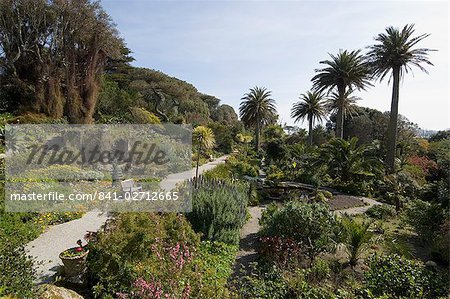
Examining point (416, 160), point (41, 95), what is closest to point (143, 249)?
point (41, 95)

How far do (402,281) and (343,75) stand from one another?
1936 cm

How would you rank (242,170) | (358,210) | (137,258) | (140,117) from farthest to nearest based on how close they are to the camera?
(140,117), (242,170), (358,210), (137,258)

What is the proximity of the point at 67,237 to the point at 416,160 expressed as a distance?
73.3 ft

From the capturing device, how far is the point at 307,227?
6.89 metres

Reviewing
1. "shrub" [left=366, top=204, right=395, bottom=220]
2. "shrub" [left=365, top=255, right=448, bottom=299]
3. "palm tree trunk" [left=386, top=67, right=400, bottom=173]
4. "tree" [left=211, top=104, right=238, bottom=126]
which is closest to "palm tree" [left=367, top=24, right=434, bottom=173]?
"palm tree trunk" [left=386, top=67, right=400, bottom=173]

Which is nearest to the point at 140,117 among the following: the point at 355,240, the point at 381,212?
the point at 381,212

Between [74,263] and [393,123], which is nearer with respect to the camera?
[74,263]

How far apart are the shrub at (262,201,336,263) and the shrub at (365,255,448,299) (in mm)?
1745

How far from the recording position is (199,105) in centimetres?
4338

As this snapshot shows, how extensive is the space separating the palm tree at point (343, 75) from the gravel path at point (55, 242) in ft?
59.4

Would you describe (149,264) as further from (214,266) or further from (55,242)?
(55,242)

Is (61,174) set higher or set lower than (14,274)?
higher

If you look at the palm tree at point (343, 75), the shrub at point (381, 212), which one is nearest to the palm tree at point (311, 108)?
the palm tree at point (343, 75)

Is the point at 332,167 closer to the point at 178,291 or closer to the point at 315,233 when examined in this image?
the point at 315,233
